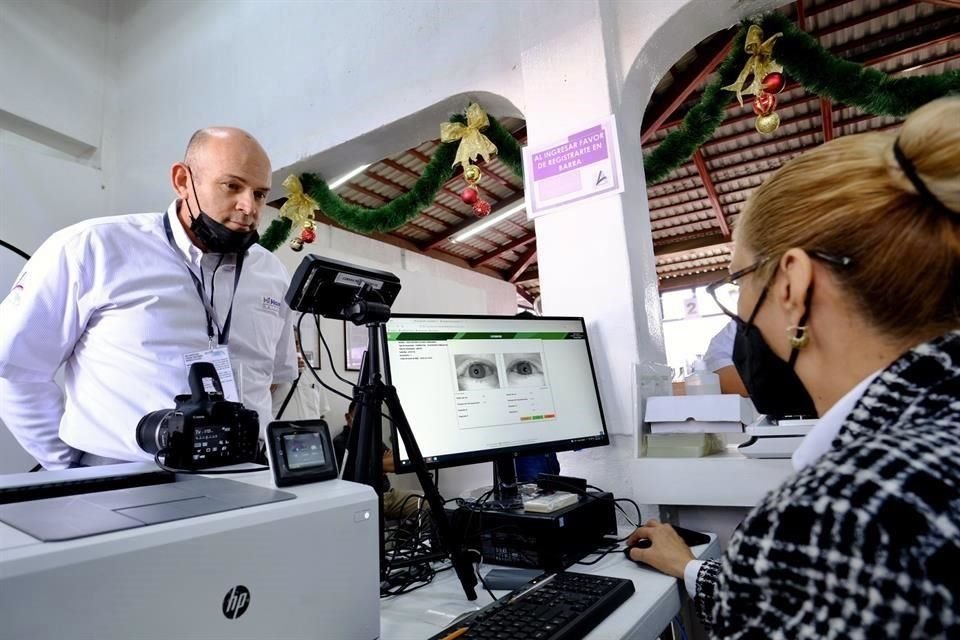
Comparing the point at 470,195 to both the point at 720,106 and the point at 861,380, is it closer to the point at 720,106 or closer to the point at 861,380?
the point at 720,106

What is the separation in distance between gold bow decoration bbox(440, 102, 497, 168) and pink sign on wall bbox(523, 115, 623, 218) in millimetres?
322

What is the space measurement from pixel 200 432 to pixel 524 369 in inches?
25.7

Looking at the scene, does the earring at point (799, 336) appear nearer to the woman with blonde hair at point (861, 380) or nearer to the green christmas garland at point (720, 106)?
the woman with blonde hair at point (861, 380)

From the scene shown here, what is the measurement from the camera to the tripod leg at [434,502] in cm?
86

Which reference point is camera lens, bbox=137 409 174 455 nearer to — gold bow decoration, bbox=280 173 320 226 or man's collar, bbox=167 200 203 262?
man's collar, bbox=167 200 203 262

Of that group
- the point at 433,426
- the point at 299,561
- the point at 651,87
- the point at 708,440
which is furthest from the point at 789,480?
the point at 651,87

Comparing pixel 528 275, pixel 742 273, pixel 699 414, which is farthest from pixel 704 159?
pixel 742 273

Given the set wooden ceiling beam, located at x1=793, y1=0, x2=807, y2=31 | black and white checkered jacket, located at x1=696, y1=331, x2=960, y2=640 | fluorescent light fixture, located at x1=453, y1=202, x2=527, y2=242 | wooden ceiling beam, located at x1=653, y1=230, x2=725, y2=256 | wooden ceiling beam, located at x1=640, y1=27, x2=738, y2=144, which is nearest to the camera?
black and white checkered jacket, located at x1=696, y1=331, x2=960, y2=640

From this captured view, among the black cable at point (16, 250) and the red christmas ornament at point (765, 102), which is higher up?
the red christmas ornament at point (765, 102)

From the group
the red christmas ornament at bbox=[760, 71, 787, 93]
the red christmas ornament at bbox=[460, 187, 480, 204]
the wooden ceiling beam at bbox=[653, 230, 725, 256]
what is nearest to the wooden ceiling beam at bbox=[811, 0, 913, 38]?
the red christmas ornament at bbox=[760, 71, 787, 93]

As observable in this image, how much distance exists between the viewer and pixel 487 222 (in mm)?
7512

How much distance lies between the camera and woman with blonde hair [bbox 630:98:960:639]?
0.36 meters

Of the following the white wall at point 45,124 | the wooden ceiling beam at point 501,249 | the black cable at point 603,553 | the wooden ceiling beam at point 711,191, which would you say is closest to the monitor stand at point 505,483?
the black cable at point 603,553

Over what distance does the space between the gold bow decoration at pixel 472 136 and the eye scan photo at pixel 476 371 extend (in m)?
1.09
